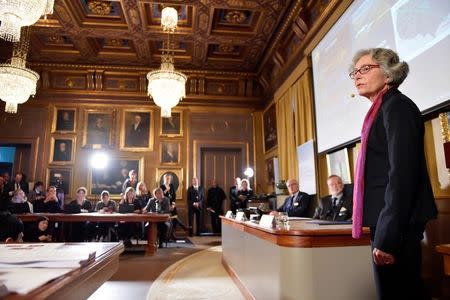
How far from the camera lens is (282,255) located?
208 cm

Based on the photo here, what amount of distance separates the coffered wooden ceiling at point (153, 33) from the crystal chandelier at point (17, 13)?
2.91m

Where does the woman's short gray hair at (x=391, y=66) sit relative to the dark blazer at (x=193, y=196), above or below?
above

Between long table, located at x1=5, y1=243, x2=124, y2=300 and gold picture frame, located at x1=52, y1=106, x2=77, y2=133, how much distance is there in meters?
9.35

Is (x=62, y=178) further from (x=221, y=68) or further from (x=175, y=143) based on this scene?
(x=221, y=68)

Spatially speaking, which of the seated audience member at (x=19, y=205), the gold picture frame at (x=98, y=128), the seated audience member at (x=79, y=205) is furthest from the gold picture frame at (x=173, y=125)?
the seated audience member at (x=19, y=205)

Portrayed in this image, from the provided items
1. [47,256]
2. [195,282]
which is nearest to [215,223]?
[195,282]

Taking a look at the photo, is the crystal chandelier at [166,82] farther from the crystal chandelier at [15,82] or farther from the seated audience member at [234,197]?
the seated audience member at [234,197]

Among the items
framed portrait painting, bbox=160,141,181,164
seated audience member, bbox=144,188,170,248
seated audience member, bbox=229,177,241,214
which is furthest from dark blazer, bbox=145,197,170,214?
framed portrait painting, bbox=160,141,181,164

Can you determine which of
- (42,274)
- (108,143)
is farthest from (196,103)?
(42,274)

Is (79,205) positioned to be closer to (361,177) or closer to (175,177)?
(175,177)

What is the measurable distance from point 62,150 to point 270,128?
6215 millimetres

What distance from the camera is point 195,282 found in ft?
12.3

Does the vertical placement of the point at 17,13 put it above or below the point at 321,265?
above

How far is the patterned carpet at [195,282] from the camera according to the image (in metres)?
3.21
